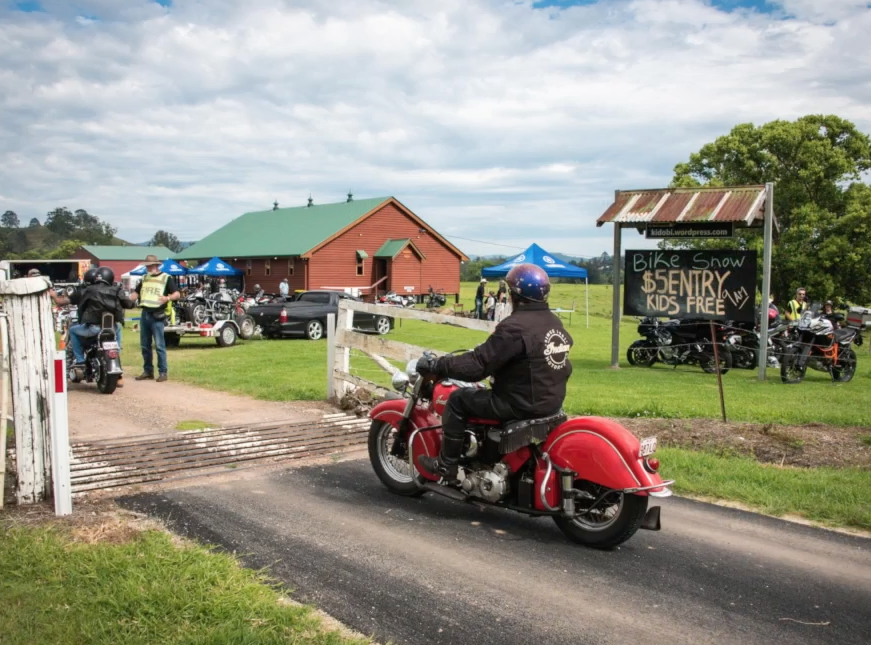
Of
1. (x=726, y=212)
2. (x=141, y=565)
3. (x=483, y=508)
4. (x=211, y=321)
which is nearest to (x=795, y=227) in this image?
(x=726, y=212)

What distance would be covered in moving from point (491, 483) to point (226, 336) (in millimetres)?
17032

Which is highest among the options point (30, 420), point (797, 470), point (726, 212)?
point (726, 212)

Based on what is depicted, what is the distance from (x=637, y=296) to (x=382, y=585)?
42.5 feet

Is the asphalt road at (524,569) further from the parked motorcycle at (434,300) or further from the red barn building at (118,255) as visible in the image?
the red barn building at (118,255)

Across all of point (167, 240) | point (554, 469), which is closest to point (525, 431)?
point (554, 469)

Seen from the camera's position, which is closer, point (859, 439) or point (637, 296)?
point (859, 439)

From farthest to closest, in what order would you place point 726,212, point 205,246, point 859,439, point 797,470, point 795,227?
point 205,246
point 795,227
point 726,212
point 859,439
point 797,470

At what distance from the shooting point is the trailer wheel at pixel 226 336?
21.4 metres

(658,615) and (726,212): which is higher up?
(726,212)

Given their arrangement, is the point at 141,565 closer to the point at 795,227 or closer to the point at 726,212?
the point at 726,212

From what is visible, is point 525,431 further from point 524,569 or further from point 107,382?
point 107,382

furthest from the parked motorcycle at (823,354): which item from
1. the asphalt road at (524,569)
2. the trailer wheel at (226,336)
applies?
the trailer wheel at (226,336)

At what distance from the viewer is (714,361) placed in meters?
17.1

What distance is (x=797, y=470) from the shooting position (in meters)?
7.55
